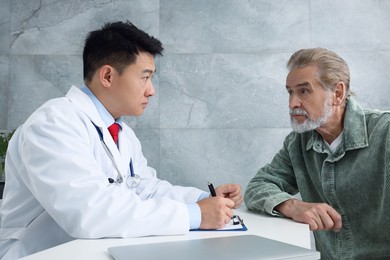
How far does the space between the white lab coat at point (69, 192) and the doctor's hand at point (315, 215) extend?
41 centimetres

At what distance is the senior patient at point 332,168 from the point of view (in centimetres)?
156

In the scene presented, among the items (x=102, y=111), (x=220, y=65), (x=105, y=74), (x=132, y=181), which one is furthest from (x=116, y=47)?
(x=220, y=65)

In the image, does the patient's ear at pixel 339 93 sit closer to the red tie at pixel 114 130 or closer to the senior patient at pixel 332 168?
the senior patient at pixel 332 168

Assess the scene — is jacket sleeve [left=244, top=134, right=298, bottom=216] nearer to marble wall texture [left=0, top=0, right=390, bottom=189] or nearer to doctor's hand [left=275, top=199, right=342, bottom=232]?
doctor's hand [left=275, top=199, right=342, bottom=232]

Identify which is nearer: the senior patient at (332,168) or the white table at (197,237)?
the white table at (197,237)

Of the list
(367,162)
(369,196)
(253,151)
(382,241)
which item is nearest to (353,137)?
(367,162)

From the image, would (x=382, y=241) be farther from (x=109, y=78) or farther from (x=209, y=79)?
(x=209, y=79)

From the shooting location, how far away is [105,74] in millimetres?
1563

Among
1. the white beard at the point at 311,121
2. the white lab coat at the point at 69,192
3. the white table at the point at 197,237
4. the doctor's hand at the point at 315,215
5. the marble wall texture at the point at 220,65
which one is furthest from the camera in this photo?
the marble wall texture at the point at 220,65

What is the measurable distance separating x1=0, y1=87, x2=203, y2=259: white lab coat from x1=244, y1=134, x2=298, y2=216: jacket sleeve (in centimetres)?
41

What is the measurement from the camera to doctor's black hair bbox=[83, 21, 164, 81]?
156cm

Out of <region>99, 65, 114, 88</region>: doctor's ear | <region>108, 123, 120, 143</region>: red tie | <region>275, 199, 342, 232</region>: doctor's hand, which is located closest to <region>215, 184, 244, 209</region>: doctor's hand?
<region>275, 199, 342, 232</region>: doctor's hand

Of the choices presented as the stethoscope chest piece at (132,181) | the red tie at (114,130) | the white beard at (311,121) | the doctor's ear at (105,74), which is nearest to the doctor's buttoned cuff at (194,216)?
the stethoscope chest piece at (132,181)

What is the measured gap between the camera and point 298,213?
1.38 m
